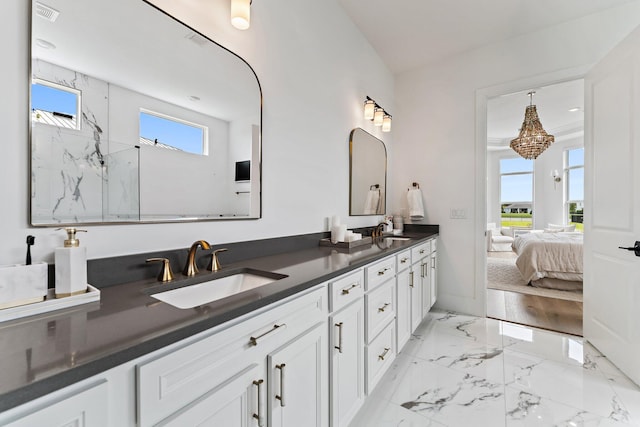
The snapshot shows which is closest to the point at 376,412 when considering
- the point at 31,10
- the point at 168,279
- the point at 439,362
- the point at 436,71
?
the point at 439,362

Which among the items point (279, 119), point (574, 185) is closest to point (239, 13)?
point (279, 119)

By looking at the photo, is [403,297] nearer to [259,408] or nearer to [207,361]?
[259,408]

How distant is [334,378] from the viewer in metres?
1.20

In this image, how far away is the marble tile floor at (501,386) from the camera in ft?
5.03

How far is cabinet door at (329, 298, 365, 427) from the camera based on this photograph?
3.97ft

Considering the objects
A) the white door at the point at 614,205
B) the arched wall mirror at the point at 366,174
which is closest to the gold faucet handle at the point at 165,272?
the arched wall mirror at the point at 366,174

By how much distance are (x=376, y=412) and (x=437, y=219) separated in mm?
2221

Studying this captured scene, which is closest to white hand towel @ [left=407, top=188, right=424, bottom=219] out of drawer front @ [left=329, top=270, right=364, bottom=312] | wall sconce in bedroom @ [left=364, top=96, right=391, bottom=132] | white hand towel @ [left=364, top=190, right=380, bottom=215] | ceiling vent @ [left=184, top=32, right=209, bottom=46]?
white hand towel @ [left=364, top=190, right=380, bottom=215]

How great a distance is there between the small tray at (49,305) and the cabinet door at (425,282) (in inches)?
90.8

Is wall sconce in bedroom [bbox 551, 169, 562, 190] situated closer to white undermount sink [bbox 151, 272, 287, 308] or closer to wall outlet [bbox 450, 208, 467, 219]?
wall outlet [bbox 450, 208, 467, 219]

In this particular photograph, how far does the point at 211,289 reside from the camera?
45.9 inches

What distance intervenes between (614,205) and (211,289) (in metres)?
2.74

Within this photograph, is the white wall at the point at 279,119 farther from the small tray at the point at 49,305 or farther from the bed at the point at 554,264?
the bed at the point at 554,264

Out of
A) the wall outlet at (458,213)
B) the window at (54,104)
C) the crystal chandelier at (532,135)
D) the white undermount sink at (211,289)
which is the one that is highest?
the crystal chandelier at (532,135)
